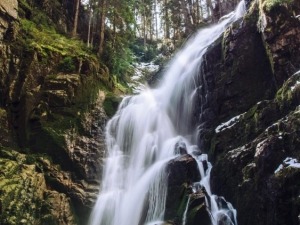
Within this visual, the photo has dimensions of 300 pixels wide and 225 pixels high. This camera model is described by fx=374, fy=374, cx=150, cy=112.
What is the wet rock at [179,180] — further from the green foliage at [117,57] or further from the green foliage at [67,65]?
the green foliage at [117,57]

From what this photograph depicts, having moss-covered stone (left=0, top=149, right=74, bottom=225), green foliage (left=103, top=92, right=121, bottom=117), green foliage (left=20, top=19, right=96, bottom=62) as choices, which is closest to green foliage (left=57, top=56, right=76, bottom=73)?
green foliage (left=20, top=19, right=96, bottom=62)

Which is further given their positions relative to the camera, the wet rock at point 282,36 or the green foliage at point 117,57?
the green foliage at point 117,57

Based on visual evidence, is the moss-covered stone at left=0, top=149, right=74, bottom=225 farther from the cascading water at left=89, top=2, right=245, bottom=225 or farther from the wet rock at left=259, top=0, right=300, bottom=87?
the wet rock at left=259, top=0, right=300, bottom=87

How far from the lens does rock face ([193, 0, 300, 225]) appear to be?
1020 cm

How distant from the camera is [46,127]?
1503cm

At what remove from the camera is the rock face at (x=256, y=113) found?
10.2 meters

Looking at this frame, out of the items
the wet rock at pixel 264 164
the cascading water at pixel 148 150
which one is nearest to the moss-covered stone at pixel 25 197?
the cascading water at pixel 148 150

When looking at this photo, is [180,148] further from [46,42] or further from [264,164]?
[46,42]

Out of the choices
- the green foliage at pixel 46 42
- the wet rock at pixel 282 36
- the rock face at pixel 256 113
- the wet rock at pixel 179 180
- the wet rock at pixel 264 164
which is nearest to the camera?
the wet rock at pixel 264 164

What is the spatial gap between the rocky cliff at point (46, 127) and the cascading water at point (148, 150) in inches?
28.4

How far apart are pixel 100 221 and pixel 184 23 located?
23224 mm

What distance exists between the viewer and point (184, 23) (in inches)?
1298

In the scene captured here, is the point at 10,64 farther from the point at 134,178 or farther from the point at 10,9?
the point at 134,178

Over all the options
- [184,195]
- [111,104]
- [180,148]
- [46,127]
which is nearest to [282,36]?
[180,148]
